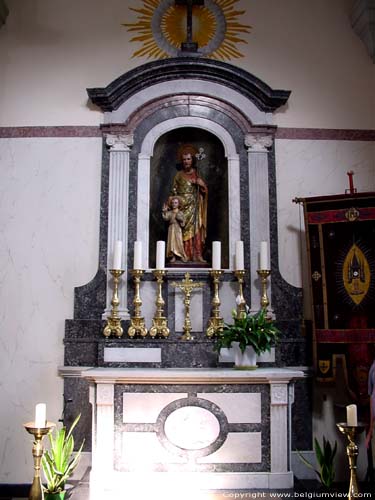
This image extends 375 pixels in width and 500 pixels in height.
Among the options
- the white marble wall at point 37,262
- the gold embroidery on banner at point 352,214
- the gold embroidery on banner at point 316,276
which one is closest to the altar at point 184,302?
the white marble wall at point 37,262

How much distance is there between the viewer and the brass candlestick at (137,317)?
16.4 feet

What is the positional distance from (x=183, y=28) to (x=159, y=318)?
118 inches

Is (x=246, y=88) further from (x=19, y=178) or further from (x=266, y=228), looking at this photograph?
(x=19, y=178)

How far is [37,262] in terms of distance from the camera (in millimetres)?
5324

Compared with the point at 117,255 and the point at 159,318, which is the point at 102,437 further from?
the point at 117,255

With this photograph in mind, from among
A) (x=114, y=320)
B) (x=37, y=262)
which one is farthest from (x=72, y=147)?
(x=114, y=320)

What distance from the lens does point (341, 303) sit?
4.99 metres

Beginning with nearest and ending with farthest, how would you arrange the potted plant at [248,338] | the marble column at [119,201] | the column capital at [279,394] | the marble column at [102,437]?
the marble column at [102,437] → the column capital at [279,394] → the potted plant at [248,338] → the marble column at [119,201]

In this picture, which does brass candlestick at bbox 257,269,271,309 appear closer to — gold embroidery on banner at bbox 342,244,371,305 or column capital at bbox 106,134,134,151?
gold embroidery on banner at bbox 342,244,371,305

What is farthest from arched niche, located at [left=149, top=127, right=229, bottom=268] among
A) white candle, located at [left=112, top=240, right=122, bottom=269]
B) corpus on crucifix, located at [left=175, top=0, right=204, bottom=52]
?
corpus on crucifix, located at [left=175, top=0, right=204, bottom=52]

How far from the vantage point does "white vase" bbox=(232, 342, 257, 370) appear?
451 cm

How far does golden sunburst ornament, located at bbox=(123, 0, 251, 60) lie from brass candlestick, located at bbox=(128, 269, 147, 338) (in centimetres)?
226

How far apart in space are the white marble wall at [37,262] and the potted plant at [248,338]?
156 cm

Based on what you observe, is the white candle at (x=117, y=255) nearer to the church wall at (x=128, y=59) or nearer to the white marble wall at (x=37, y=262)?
the white marble wall at (x=37, y=262)
